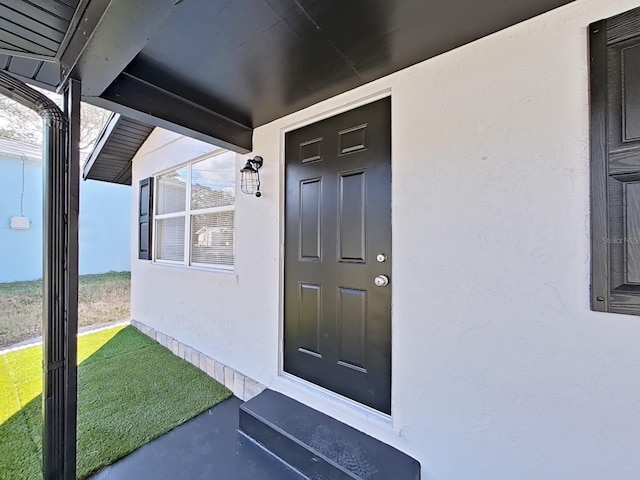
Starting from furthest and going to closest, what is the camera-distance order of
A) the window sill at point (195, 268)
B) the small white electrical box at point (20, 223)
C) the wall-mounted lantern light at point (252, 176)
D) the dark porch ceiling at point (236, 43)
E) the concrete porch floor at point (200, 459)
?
the small white electrical box at point (20, 223), the window sill at point (195, 268), the wall-mounted lantern light at point (252, 176), the concrete porch floor at point (200, 459), the dark porch ceiling at point (236, 43)

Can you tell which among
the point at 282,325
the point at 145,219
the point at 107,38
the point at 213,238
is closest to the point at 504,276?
the point at 282,325

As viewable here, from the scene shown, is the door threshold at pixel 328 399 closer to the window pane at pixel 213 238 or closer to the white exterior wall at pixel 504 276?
the white exterior wall at pixel 504 276

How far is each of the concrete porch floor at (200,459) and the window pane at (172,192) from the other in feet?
8.31

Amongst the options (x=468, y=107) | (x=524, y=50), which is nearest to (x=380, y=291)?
(x=468, y=107)

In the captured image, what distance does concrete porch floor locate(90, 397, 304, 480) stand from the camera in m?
1.69

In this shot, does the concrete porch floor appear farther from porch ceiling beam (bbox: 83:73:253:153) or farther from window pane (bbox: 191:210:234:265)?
porch ceiling beam (bbox: 83:73:253:153)

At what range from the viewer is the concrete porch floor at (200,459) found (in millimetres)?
1688

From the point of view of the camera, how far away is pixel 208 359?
291 centimetres

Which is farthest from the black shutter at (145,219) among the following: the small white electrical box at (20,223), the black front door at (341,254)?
the small white electrical box at (20,223)

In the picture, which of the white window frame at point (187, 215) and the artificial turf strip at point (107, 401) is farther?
the white window frame at point (187, 215)

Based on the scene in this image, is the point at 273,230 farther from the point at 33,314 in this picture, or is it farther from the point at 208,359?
the point at 33,314

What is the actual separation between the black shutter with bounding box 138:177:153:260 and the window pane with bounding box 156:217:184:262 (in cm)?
13

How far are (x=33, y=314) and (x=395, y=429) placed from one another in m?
5.90

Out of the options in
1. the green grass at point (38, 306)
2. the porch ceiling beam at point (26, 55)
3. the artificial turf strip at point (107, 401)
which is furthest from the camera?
the green grass at point (38, 306)
